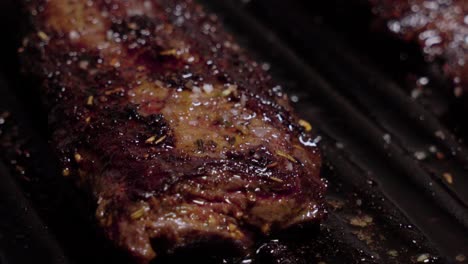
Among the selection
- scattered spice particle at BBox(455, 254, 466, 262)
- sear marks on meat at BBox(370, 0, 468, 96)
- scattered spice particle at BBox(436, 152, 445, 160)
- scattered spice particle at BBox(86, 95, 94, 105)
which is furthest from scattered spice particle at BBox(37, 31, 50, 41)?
scattered spice particle at BBox(455, 254, 466, 262)

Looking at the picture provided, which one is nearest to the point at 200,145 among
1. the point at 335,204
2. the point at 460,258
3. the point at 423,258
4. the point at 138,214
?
the point at 138,214

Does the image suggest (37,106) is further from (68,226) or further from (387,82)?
(387,82)

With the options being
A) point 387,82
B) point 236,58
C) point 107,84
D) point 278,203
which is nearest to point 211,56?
point 236,58

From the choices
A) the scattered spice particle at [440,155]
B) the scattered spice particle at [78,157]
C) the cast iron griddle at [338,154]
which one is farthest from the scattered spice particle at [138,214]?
the scattered spice particle at [440,155]

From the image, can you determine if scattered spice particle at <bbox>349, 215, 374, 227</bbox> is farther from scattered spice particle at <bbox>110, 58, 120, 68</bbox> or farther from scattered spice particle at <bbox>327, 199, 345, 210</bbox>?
scattered spice particle at <bbox>110, 58, 120, 68</bbox>

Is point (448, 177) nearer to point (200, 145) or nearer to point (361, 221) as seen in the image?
point (361, 221)

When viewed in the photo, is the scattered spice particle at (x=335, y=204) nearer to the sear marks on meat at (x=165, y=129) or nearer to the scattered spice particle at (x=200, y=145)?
the sear marks on meat at (x=165, y=129)

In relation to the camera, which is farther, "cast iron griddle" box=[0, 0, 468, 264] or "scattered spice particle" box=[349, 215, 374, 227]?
"scattered spice particle" box=[349, 215, 374, 227]
